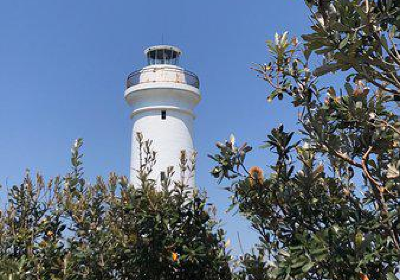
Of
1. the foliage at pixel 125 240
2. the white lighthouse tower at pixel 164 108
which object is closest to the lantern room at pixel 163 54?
the white lighthouse tower at pixel 164 108

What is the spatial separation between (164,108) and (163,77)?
156cm

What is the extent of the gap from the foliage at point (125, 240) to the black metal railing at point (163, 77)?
1342 centimetres

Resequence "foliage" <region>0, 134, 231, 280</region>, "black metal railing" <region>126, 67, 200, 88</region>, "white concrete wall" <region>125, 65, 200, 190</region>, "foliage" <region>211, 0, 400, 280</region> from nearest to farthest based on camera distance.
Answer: "foliage" <region>211, 0, 400, 280</region> < "foliage" <region>0, 134, 231, 280</region> < "white concrete wall" <region>125, 65, 200, 190</region> < "black metal railing" <region>126, 67, 200, 88</region>

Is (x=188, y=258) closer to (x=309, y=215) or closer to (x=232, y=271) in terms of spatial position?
(x=232, y=271)

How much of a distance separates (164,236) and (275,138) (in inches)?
87.1

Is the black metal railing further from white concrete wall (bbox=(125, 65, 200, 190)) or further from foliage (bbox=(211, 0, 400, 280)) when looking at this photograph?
foliage (bbox=(211, 0, 400, 280))

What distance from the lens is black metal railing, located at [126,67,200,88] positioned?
1955 cm

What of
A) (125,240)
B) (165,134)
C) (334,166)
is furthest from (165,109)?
(334,166)

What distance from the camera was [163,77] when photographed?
1958cm

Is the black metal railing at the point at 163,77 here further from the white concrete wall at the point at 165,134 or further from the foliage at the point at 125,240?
the foliage at the point at 125,240

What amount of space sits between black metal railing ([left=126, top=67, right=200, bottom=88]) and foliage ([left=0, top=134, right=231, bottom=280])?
13417mm

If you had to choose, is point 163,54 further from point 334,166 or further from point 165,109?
point 334,166

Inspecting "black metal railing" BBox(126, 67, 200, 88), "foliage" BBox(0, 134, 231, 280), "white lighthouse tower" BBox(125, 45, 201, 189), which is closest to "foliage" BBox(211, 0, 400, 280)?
"foliage" BBox(0, 134, 231, 280)

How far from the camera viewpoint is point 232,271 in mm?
5758
